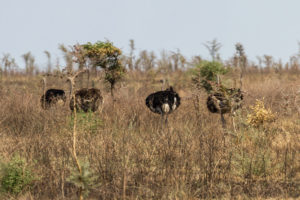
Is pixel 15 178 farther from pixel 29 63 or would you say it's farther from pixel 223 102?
pixel 29 63

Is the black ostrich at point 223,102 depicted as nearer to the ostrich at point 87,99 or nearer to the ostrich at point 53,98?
the ostrich at point 87,99

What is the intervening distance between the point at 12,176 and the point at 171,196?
8.02 ft

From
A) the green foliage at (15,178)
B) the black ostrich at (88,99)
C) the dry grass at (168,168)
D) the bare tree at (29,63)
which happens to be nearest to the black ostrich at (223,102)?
the dry grass at (168,168)

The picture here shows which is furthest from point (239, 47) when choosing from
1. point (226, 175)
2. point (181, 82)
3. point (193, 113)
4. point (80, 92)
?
point (226, 175)

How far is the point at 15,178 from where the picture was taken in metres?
5.58

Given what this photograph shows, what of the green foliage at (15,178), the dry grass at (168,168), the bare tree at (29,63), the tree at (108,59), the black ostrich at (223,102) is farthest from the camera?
the bare tree at (29,63)

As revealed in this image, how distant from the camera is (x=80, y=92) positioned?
30.8 feet

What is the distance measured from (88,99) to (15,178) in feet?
13.5

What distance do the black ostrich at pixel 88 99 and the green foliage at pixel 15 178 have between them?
370cm

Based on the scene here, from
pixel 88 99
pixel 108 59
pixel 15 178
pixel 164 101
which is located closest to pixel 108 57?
pixel 108 59

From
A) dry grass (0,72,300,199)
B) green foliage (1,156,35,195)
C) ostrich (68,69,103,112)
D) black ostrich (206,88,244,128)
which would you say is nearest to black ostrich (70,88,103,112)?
ostrich (68,69,103,112)

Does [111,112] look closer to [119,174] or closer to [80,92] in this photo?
[80,92]

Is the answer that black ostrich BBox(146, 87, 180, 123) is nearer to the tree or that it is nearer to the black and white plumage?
the tree

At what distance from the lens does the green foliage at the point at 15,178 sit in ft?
18.2
